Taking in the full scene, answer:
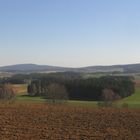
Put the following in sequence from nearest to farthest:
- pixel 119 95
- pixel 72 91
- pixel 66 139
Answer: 1. pixel 66 139
2. pixel 119 95
3. pixel 72 91

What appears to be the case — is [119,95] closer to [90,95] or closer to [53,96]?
[90,95]

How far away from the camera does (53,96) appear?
65.5 metres

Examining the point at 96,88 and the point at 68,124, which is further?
the point at 96,88

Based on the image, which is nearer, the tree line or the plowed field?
the plowed field

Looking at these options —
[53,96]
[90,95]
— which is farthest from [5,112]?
[90,95]

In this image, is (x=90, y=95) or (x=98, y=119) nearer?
(x=98, y=119)

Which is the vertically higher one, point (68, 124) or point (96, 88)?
point (68, 124)

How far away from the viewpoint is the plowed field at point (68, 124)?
18.4 metres

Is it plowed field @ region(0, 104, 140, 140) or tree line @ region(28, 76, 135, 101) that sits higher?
plowed field @ region(0, 104, 140, 140)

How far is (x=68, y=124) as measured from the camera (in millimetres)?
21734

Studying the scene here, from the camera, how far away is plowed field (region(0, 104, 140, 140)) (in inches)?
725

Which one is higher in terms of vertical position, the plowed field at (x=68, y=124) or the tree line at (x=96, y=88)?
the plowed field at (x=68, y=124)

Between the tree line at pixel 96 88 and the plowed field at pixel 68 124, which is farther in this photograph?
the tree line at pixel 96 88

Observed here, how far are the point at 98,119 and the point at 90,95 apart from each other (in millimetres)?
60533
